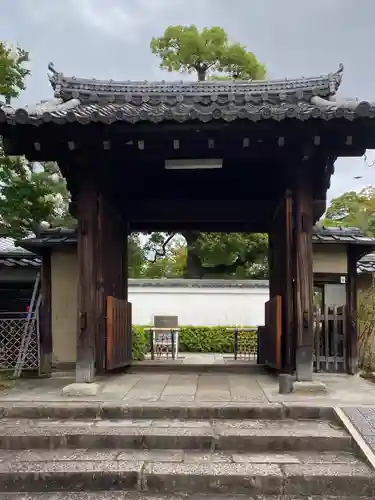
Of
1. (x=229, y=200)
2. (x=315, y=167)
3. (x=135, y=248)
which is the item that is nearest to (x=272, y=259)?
(x=229, y=200)

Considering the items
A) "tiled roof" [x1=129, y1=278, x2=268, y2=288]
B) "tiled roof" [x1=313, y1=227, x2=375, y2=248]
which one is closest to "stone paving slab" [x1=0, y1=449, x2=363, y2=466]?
"tiled roof" [x1=313, y1=227, x2=375, y2=248]

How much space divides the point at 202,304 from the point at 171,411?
1574cm

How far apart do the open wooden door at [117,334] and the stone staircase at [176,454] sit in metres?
1.48

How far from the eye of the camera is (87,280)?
5508 mm

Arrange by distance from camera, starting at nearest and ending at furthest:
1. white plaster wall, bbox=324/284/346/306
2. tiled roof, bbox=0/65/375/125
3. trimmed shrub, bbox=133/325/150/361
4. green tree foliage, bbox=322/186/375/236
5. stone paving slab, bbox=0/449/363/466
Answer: stone paving slab, bbox=0/449/363/466, tiled roof, bbox=0/65/375/125, white plaster wall, bbox=324/284/346/306, trimmed shrub, bbox=133/325/150/361, green tree foliage, bbox=322/186/375/236

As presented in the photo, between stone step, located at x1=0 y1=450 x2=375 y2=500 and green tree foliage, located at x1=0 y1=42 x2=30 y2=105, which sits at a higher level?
green tree foliage, located at x1=0 y1=42 x2=30 y2=105

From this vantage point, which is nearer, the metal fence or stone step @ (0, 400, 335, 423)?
stone step @ (0, 400, 335, 423)

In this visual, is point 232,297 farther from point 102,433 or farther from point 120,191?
point 102,433

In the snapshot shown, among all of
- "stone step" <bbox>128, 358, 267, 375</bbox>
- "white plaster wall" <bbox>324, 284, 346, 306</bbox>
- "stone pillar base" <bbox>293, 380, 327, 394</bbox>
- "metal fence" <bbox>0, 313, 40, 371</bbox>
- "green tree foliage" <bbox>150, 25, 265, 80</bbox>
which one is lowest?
"stone step" <bbox>128, 358, 267, 375</bbox>

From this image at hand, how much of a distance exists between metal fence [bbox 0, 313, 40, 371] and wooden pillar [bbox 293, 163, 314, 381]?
397 centimetres

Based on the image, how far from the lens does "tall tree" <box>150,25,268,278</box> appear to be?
1945cm

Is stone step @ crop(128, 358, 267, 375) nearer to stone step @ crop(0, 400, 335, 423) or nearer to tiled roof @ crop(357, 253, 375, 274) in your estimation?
stone step @ crop(0, 400, 335, 423)

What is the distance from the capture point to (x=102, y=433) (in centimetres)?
399

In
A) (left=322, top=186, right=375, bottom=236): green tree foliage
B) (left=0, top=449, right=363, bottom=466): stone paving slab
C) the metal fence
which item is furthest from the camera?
(left=322, top=186, right=375, bottom=236): green tree foliage
